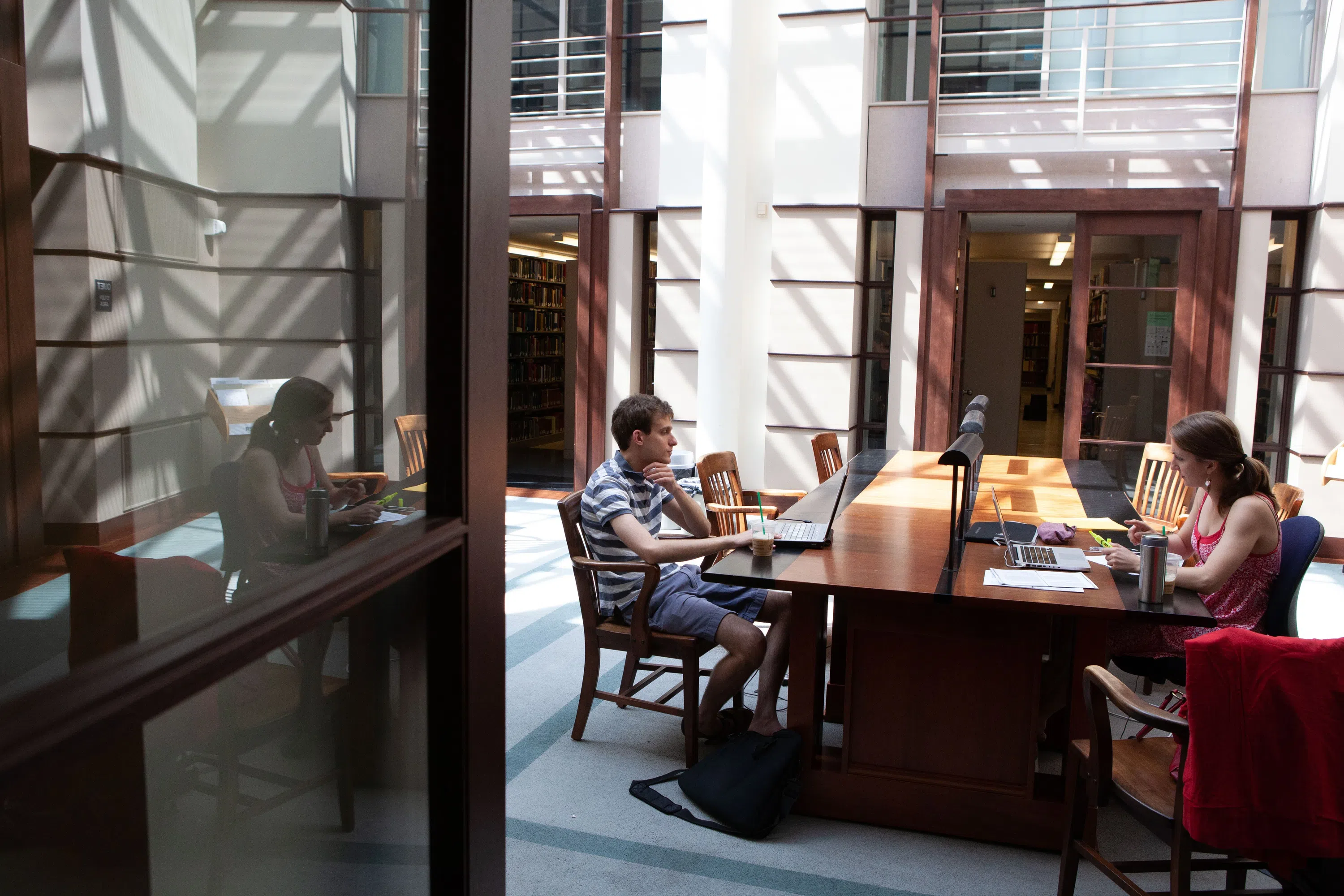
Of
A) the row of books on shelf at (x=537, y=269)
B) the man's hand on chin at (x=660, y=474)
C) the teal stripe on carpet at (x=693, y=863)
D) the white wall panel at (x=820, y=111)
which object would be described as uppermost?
the white wall panel at (x=820, y=111)

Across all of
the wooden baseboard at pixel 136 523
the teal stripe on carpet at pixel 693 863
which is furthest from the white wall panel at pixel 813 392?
the wooden baseboard at pixel 136 523

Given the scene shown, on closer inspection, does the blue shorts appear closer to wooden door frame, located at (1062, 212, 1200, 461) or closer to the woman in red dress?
the woman in red dress

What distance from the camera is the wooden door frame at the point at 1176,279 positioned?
7102 millimetres

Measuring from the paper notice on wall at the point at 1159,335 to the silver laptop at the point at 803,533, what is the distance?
14.5 ft

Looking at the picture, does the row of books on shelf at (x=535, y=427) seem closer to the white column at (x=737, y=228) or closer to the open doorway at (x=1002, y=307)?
the white column at (x=737, y=228)

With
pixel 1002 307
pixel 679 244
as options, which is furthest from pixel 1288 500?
pixel 1002 307

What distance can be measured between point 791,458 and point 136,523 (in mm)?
7213

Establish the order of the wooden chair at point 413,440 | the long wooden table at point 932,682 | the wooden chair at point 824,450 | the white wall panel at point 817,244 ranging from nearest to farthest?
the wooden chair at point 413,440
the long wooden table at point 932,682
the wooden chair at point 824,450
the white wall panel at point 817,244

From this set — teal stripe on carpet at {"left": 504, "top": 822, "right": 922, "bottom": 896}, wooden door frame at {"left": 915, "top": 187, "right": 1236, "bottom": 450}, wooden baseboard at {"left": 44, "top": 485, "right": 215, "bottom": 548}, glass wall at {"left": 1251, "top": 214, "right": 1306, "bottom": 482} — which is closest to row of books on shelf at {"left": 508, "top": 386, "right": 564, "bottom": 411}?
wooden door frame at {"left": 915, "top": 187, "right": 1236, "bottom": 450}

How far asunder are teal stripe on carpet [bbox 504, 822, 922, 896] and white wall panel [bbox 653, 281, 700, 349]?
5249 mm

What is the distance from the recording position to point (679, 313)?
8.00 m

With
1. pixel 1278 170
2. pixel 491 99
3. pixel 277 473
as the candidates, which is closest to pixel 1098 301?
pixel 1278 170

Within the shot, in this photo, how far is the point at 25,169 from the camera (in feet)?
2.26

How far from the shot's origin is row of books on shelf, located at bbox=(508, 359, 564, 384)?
1252 centimetres
